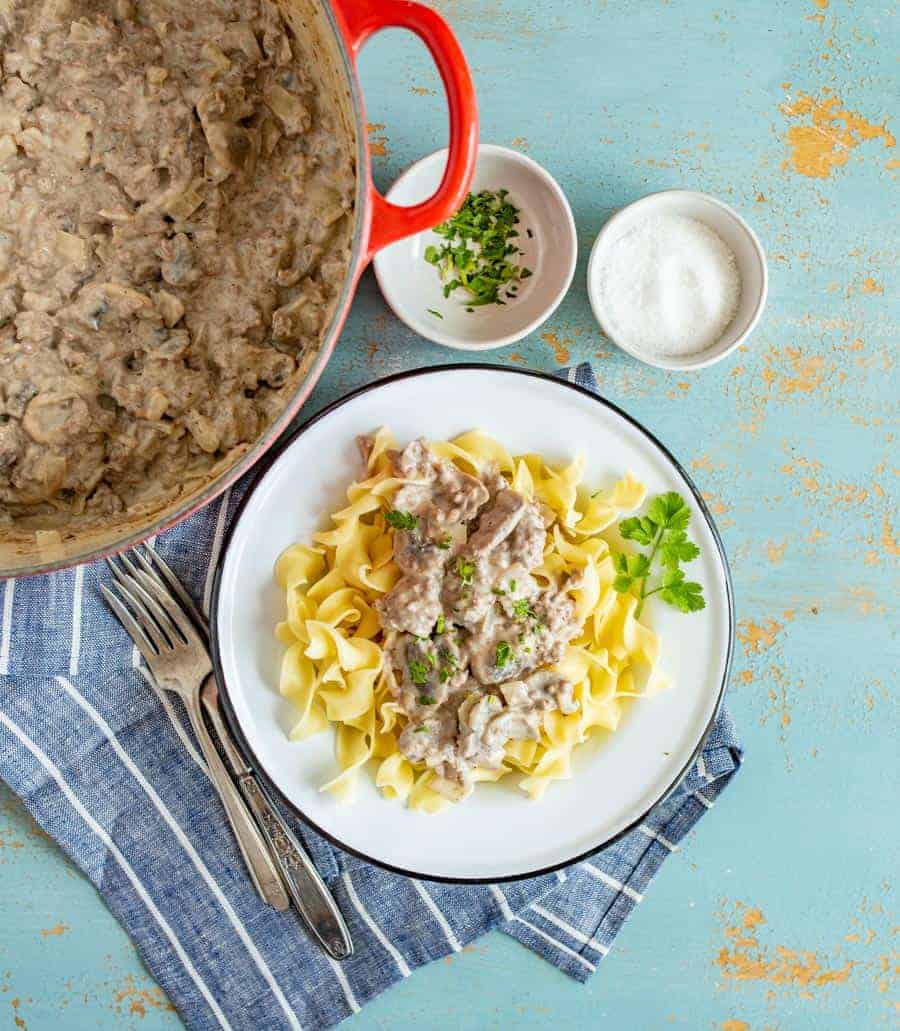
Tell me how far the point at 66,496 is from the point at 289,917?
1.35m

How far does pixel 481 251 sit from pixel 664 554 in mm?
1007

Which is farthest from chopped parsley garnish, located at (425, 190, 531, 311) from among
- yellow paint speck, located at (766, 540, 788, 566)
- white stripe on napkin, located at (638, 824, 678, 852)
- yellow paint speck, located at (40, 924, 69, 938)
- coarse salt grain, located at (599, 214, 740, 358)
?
yellow paint speck, located at (40, 924, 69, 938)

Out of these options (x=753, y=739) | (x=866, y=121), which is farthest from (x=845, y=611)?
(x=866, y=121)

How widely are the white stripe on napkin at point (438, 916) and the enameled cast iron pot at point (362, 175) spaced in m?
1.38

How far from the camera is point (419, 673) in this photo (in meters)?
2.67

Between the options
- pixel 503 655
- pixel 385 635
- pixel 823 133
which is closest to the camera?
pixel 503 655

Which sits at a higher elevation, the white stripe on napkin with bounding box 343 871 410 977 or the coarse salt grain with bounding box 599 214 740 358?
the coarse salt grain with bounding box 599 214 740 358

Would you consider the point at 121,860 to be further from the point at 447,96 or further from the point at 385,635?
the point at 447,96

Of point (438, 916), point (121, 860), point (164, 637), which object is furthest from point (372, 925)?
point (164, 637)

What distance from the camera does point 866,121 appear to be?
3.10 meters

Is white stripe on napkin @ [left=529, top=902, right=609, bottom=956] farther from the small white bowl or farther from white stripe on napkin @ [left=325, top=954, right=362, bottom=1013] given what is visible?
the small white bowl

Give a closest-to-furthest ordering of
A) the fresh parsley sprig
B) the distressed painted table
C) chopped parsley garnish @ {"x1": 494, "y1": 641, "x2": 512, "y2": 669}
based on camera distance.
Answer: chopped parsley garnish @ {"x1": 494, "y1": 641, "x2": 512, "y2": 669}
the fresh parsley sprig
the distressed painted table

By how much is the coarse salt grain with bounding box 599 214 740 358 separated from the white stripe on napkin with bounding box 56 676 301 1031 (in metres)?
1.81

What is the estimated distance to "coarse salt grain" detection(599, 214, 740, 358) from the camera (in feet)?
9.53
